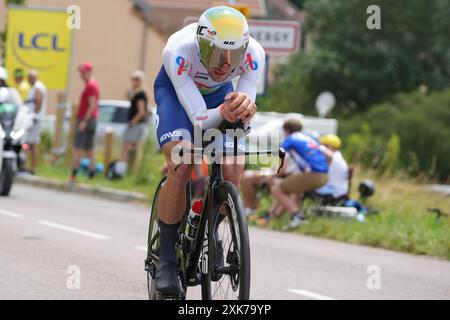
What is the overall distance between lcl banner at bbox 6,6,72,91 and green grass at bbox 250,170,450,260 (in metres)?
10.2

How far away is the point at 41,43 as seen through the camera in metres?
26.7

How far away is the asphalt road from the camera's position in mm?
8297

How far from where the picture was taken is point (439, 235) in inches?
500

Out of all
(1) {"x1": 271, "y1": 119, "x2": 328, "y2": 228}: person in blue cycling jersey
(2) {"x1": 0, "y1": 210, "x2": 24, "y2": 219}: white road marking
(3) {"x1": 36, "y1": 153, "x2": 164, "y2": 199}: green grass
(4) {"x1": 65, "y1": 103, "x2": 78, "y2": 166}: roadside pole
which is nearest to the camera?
(2) {"x1": 0, "y1": 210, "x2": 24, "y2": 219}: white road marking

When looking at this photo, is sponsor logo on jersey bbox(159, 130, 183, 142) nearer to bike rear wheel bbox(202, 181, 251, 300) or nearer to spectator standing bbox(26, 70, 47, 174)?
bike rear wheel bbox(202, 181, 251, 300)

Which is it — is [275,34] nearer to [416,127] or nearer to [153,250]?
[153,250]

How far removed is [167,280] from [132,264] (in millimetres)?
3160

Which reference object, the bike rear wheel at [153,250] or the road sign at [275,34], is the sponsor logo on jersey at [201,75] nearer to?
the bike rear wheel at [153,250]

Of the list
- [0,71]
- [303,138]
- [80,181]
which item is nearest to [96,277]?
[303,138]

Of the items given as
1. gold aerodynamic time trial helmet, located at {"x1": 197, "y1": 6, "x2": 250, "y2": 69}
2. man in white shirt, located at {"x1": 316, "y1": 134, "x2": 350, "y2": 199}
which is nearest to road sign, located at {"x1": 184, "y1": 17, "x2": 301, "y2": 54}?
man in white shirt, located at {"x1": 316, "y1": 134, "x2": 350, "y2": 199}

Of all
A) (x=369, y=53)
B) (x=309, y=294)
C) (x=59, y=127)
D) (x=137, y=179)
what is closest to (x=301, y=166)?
(x=137, y=179)

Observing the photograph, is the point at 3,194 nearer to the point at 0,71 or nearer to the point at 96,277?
the point at 0,71

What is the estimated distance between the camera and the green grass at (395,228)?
12523 mm

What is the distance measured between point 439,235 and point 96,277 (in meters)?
5.07
